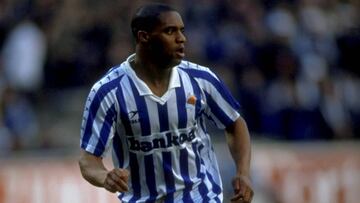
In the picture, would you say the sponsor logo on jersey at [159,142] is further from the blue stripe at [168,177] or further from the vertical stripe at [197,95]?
the vertical stripe at [197,95]

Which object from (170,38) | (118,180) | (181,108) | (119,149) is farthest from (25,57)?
(118,180)

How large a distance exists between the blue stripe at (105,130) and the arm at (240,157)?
0.78 metres

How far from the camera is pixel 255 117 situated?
611 inches

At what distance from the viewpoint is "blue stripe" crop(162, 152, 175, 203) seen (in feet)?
27.8

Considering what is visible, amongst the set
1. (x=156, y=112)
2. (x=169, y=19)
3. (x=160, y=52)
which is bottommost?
(x=156, y=112)

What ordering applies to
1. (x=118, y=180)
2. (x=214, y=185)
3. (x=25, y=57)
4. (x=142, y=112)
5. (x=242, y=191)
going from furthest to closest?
(x=25, y=57) < (x=214, y=185) < (x=142, y=112) < (x=242, y=191) < (x=118, y=180)

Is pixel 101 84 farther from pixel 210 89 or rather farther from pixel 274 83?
pixel 274 83

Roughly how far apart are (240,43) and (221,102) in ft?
25.1

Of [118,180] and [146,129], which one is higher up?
[146,129]

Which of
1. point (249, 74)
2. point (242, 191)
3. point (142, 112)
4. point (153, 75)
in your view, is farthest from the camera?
point (249, 74)

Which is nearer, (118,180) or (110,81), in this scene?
(118,180)

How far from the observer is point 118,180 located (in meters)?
7.85

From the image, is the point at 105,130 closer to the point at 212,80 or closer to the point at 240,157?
the point at 212,80

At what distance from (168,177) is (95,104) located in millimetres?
620
